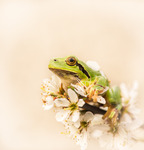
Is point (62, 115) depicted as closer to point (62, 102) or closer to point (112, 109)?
point (62, 102)

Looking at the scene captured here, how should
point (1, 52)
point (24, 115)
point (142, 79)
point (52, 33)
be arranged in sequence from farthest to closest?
point (1, 52), point (52, 33), point (24, 115), point (142, 79)

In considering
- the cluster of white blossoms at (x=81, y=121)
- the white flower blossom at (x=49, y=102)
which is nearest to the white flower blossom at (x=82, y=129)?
the cluster of white blossoms at (x=81, y=121)

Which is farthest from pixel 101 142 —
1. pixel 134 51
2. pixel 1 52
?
pixel 1 52

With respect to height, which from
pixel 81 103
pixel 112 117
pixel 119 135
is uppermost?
pixel 81 103

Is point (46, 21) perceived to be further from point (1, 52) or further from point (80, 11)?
point (1, 52)

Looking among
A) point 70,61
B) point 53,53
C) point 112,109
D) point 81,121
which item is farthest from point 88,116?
point 53,53

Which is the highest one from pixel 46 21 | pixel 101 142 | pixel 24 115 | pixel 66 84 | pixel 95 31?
pixel 46 21

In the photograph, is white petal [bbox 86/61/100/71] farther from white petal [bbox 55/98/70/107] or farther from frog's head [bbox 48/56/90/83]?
white petal [bbox 55/98/70/107]

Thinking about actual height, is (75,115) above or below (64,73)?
below
